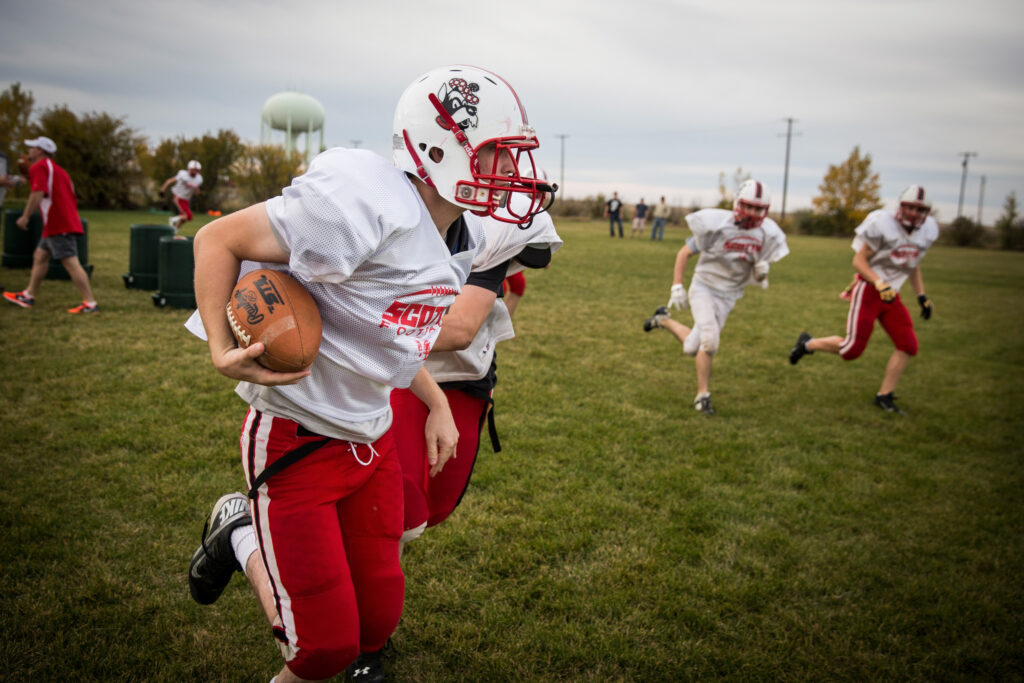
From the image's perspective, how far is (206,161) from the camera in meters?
32.0

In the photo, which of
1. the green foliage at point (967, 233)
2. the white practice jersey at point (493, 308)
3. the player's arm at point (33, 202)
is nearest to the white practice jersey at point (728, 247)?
the white practice jersey at point (493, 308)

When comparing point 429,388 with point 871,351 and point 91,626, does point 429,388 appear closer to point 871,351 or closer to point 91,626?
point 91,626

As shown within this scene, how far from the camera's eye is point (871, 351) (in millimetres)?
9383

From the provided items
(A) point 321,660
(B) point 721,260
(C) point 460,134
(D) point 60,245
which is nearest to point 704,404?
(B) point 721,260

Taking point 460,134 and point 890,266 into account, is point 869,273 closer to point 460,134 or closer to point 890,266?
point 890,266

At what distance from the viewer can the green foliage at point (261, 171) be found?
1249 inches

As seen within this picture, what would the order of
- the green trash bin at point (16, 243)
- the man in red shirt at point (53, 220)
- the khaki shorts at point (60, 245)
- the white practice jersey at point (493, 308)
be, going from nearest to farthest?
the white practice jersey at point (493, 308)
the man in red shirt at point (53, 220)
the khaki shorts at point (60, 245)
the green trash bin at point (16, 243)

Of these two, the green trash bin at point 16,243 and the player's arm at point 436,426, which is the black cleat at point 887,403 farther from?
the green trash bin at point 16,243

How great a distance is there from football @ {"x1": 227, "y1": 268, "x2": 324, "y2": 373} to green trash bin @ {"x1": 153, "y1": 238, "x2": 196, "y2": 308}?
23.9 ft

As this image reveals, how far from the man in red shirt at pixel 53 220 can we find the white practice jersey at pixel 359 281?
7.57 m

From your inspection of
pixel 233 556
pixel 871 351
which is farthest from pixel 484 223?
pixel 871 351

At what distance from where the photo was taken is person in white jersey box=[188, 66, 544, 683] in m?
1.72

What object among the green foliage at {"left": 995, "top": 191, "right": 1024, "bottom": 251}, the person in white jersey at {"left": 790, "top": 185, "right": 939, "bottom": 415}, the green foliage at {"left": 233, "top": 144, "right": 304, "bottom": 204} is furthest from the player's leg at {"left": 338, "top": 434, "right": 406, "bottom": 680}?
the green foliage at {"left": 995, "top": 191, "right": 1024, "bottom": 251}

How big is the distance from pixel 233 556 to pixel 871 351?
9.31 metres
